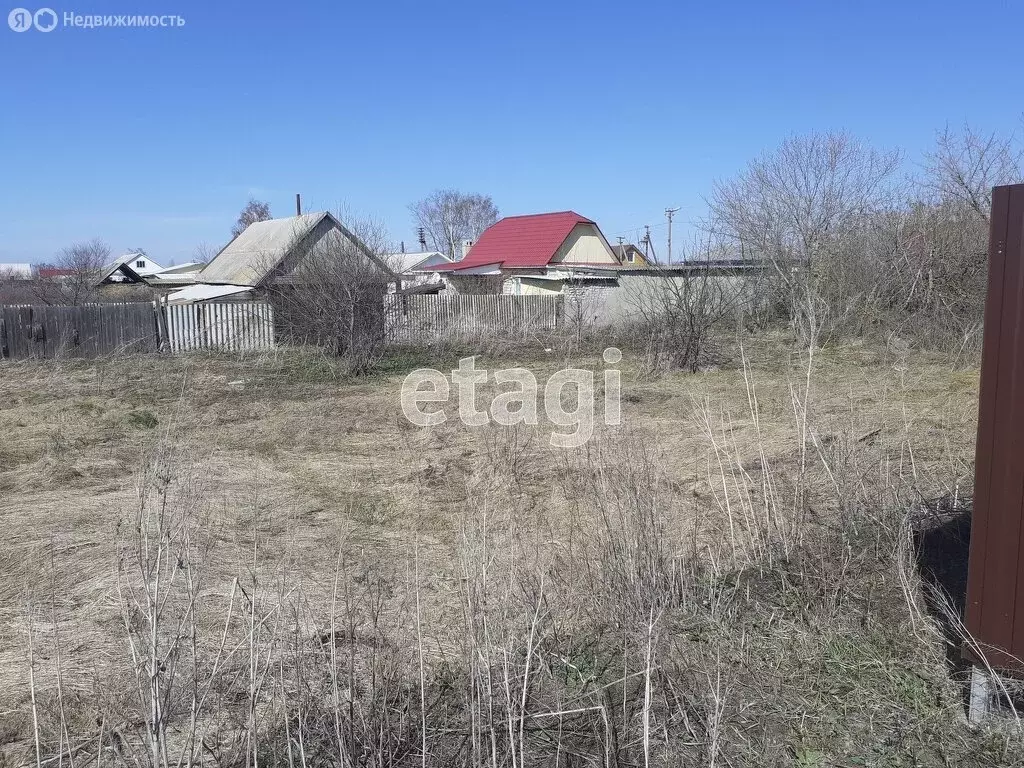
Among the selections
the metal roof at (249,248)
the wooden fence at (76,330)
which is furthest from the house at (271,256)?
the wooden fence at (76,330)

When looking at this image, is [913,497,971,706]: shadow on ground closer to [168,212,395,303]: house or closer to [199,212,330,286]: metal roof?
[168,212,395,303]: house

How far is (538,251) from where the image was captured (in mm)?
30234

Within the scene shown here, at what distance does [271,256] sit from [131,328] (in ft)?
16.0

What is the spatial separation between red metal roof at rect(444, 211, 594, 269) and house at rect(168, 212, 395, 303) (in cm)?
844

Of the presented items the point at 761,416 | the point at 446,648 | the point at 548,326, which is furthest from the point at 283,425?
the point at 548,326

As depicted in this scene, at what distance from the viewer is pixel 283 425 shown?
9.34 metres

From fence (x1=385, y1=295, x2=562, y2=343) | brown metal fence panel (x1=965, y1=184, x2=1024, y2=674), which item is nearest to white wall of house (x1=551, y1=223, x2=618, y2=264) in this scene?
fence (x1=385, y1=295, x2=562, y2=343)

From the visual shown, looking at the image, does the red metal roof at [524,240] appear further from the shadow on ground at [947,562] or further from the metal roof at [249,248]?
the shadow on ground at [947,562]

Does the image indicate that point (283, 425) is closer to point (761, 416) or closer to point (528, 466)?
point (528, 466)

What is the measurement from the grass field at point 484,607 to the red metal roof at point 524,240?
2269 cm

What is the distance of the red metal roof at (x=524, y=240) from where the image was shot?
30078 millimetres

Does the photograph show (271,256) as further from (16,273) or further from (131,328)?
(16,273)

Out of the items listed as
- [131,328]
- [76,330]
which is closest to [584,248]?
[131,328]

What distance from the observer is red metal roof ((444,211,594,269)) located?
30.1m
